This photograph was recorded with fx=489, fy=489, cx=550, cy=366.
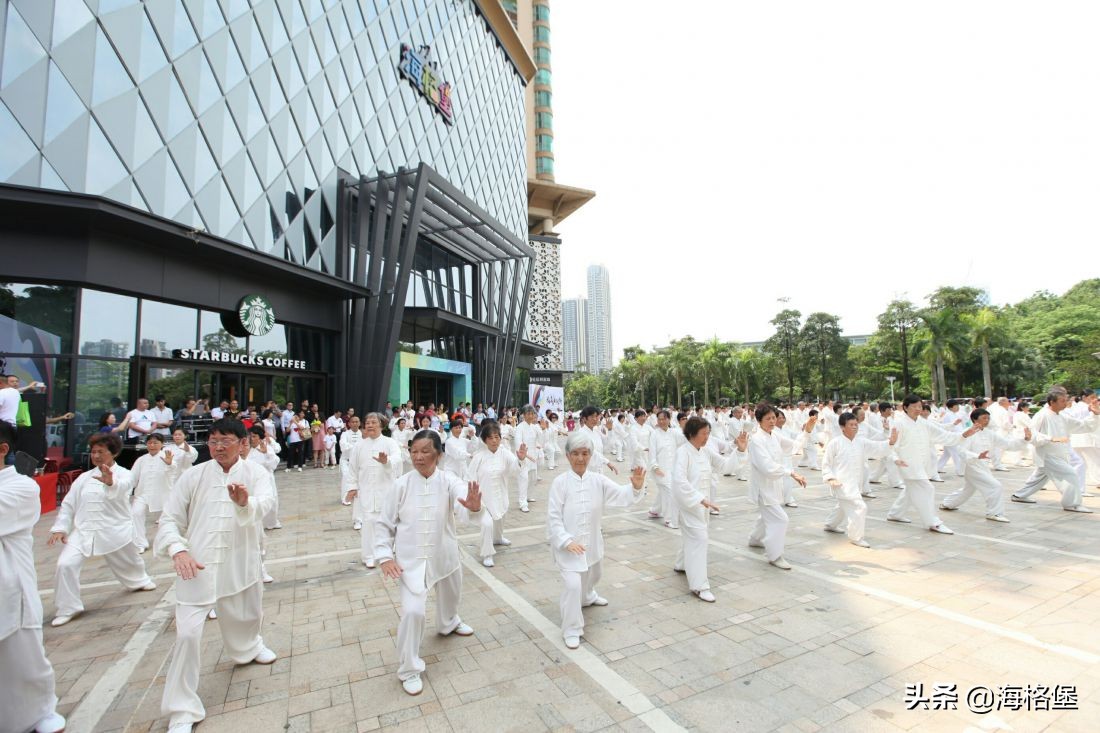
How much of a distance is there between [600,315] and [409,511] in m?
154

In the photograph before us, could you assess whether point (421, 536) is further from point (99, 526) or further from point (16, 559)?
point (99, 526)

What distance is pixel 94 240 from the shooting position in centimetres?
1104

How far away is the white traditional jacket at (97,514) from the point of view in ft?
15.6

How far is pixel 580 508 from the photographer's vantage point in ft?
13.3

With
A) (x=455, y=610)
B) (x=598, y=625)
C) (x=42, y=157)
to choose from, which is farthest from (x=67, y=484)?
(x=598, y=625)

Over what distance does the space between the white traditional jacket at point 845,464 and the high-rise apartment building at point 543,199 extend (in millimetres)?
38458

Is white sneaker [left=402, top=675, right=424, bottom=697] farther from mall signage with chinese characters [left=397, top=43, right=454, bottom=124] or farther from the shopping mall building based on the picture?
mall signage with chinese characters [left=397, top=43, right=454, bottom=124]

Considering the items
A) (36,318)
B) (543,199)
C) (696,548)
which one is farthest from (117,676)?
(543,199)

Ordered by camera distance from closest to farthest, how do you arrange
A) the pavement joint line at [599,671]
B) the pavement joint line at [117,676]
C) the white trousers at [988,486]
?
1. the pavement joint line at [599,671]
2. the pavement joint line at [117,676]
3. the white trousers at [988,486]

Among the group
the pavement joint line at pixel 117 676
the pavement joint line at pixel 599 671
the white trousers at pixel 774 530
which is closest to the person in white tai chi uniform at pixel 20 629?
the pavement joint line at pixel 117 676

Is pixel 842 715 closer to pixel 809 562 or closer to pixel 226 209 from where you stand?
pixel 809 562

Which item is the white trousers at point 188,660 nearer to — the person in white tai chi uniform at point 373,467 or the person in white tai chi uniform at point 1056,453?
the person in white tai chi uniform at point 373,467

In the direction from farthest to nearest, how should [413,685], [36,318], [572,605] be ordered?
[36,318] → [572,605] → [413,685]

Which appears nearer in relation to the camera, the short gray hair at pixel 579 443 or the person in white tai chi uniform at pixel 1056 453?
the short gray hair at pixel 579 443
